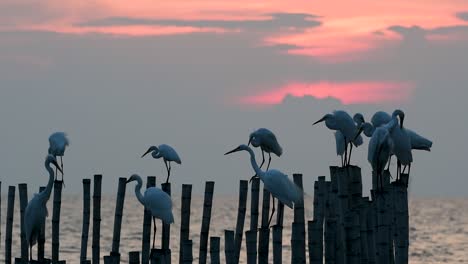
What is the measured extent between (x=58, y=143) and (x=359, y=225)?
7573mm

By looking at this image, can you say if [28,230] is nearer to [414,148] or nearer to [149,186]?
[149,186]

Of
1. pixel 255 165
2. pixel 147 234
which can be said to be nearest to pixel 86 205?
pixel 147 234

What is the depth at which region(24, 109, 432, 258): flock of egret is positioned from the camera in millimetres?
15562

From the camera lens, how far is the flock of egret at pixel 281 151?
15.6 meters

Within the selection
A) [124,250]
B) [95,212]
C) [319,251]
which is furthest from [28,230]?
[124,250]

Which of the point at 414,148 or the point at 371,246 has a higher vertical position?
the point at 414,148

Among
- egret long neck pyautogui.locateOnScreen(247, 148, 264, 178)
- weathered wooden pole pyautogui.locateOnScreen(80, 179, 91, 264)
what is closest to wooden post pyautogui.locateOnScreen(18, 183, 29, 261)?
weathered wooden pole pyautogui.locateOnScreen(80, 179, 91, 264)

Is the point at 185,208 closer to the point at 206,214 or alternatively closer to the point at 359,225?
the point at 206,214

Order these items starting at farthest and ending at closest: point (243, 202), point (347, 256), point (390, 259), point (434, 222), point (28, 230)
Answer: point (434, 222) < point (243, 202) < point (28, 230) < point (390, 259) < point (347, 256)

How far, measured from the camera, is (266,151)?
771 inches

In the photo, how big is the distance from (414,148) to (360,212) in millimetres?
4480

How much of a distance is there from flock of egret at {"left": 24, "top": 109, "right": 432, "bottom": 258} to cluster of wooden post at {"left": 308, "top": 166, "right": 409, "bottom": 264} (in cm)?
56

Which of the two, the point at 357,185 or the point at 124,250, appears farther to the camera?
the point at 124,250

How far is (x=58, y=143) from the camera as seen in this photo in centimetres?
1967
